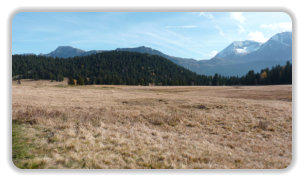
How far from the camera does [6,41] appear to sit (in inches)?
217

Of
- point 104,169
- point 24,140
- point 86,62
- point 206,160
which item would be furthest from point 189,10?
point 86,62

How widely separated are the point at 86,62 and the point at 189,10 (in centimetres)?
16300

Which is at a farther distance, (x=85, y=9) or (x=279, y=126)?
(x=279, y=126)

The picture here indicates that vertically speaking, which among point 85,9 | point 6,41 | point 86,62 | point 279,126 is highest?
point 86,62

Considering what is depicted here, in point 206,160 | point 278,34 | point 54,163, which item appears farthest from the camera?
point 278,34

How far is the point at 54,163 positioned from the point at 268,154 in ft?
19.9

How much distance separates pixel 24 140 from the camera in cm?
511
